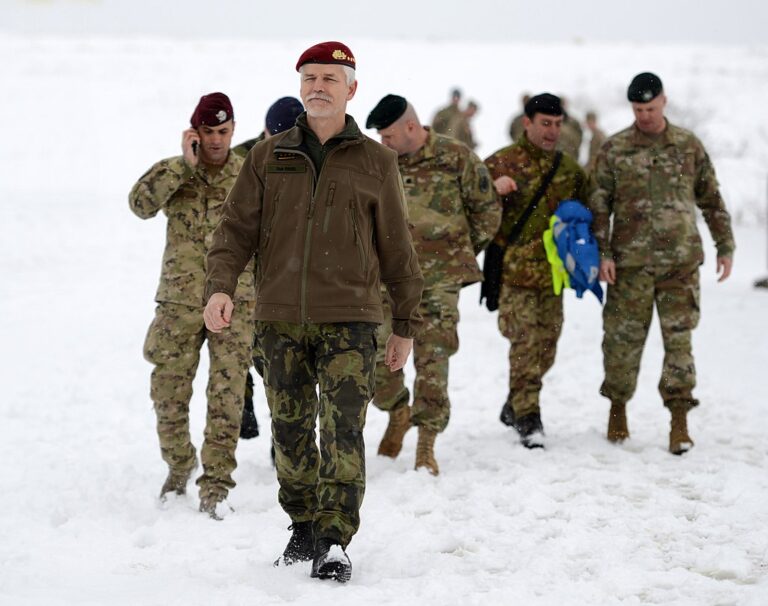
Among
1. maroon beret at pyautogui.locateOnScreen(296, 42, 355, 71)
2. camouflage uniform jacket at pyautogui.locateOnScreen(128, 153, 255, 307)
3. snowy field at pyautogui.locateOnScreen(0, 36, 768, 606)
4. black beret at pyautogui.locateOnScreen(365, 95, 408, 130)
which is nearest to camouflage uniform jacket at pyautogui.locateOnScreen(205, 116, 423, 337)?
maroon beret at pyautogui.locateOnScreen(296, 42, 355, 71)

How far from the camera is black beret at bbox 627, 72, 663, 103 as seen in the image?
21.7 ft

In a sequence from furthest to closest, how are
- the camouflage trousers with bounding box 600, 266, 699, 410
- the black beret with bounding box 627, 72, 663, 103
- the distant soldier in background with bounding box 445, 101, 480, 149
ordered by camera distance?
the distant soldier in background with bounding box 445, 101, 480, 149 → the camouflage trousers with bounding box 600, 266, 699, 410 → the black beret with bounding box 627, 72, 663, 103

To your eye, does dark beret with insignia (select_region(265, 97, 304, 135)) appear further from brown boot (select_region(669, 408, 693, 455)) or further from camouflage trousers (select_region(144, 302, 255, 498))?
brown boot (select_region(669, 408, 693, 455))

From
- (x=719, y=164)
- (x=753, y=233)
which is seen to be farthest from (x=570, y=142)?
(x=719, y=164)

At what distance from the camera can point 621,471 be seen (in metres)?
6.22

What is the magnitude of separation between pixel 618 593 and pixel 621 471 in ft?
7.08

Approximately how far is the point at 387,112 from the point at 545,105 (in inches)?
51.9

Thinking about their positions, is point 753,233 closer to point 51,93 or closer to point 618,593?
point 618,593

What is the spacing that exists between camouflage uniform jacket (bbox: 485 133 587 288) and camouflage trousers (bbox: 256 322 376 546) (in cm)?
299

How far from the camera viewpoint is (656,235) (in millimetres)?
6719

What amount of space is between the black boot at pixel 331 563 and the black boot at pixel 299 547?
11.5 inches

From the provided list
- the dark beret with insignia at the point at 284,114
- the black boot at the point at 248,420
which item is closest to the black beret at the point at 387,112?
the dark beret with insignia at the point at 284,114

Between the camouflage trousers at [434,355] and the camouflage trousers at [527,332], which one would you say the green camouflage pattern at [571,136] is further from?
the camouflage trousers at [434,355]

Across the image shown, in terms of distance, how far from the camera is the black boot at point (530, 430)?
694 centimetres
